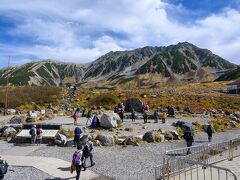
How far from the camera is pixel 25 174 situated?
1873 centimetres

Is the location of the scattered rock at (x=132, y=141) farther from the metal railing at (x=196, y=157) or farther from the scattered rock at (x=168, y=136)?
the metal railing at (x=196, y=157)

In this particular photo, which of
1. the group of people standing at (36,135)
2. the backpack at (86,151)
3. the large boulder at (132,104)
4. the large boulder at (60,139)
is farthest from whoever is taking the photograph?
the large boulder at (132,104)

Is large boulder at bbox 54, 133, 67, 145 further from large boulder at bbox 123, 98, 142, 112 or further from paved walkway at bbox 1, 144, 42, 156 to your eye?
large boulder at bbox 123, 98, 142, 112

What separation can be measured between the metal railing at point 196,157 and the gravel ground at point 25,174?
19.0 feet

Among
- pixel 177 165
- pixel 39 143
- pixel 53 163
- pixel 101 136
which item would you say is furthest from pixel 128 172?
pixel 39 143

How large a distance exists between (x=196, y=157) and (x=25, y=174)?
29.9ft

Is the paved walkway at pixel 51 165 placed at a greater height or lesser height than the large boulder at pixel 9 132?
lesser

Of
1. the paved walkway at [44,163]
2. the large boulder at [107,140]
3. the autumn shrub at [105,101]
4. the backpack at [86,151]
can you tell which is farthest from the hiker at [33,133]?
the autumn shrub at [105,101]

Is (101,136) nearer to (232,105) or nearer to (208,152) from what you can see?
(208,152)

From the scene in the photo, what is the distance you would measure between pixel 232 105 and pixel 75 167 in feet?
174

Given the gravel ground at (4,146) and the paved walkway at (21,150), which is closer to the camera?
the paved walkway at (21,150)

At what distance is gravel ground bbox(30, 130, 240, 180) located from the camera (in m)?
19.2

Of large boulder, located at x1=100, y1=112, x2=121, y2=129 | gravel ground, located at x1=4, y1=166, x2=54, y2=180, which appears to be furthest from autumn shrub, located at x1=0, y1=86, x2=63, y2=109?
gravel ground, located at x1=4, y1=166, x2=54, y2=180

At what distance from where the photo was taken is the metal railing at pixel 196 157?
1694 cm
